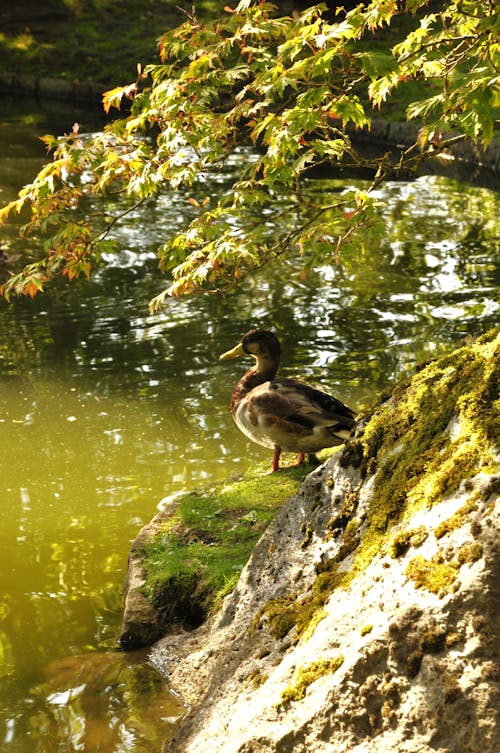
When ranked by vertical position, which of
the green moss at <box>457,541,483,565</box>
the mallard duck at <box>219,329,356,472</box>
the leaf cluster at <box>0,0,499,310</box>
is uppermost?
the leaf cluster at <box>0,0,499,310</box>

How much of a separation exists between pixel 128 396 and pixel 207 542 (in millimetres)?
3495

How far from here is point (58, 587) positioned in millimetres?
6016

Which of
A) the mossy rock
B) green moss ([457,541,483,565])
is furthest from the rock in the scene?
the mossy rock

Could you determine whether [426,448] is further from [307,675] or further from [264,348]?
[264,348]

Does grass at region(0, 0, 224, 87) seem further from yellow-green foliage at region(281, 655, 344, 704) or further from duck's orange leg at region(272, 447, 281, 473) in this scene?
yellow-green foliage at region(281, 655, 344, 704)

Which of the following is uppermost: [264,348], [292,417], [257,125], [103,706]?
[257,125]

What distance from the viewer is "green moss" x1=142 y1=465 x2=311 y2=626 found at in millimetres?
5210

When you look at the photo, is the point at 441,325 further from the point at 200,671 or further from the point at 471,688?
the point at 471,688

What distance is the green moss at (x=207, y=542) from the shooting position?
5.21 m

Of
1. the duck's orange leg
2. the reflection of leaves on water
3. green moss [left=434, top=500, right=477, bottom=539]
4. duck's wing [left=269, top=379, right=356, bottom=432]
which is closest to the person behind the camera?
green moss [left=434, top=500, right=477, bottom=539]

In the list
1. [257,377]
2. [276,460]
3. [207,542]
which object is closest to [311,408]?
[276,460]

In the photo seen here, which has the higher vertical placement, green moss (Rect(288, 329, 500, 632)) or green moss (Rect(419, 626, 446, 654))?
green moss (Rect(288, 329, 500, 632))

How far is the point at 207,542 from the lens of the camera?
5695mm

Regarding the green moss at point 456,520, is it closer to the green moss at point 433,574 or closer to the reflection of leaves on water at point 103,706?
the green moss at point 433,574
